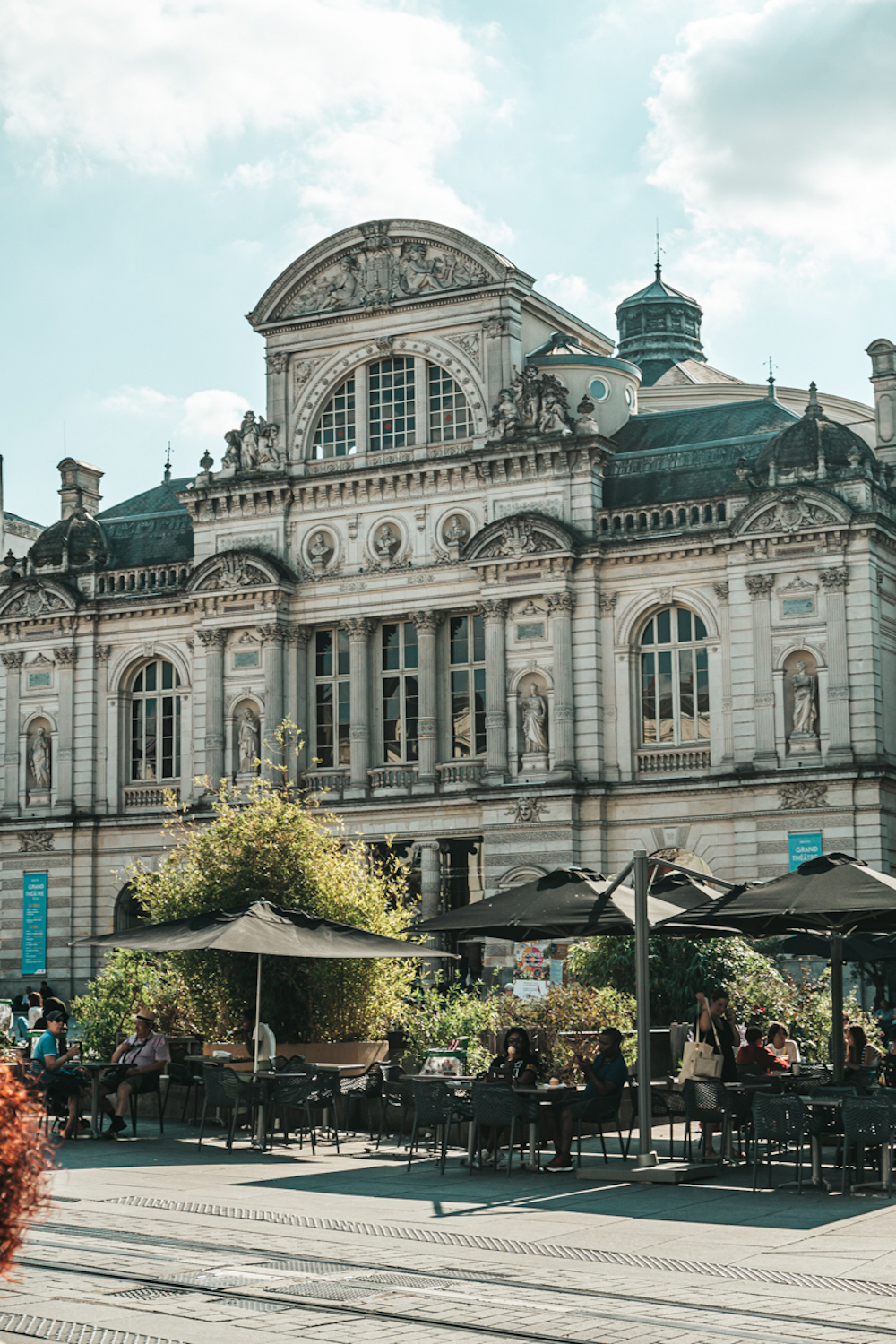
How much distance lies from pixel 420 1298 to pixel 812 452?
32.6 metres

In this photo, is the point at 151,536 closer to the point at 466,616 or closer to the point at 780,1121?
the point at 466,616

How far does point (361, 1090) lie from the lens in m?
22.4

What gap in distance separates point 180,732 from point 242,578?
16.3ft

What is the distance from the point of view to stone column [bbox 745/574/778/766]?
41062 millimetres

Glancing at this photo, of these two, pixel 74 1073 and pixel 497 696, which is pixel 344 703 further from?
pixel 74 1073

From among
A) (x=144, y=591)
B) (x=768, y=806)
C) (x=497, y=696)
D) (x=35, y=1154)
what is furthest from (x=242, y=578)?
(x=35, y=1154)

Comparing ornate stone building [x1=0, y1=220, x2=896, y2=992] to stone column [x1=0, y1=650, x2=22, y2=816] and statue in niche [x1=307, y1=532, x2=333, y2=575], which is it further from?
statue in niche [x1=307, y1=532, x2=333, y2=575]

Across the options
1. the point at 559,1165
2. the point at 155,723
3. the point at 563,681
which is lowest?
the point at 559,1165

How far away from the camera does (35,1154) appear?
7.42m

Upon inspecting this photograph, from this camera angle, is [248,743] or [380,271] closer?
[380,271]

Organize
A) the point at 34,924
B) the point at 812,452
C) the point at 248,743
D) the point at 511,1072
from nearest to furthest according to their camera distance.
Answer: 1. the point at 511,1072
2. the point at 812,452
3. the point at 248,743
4. the point at 34,924

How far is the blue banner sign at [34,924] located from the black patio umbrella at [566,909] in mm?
28118

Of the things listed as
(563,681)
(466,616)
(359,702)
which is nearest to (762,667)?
(563,681)

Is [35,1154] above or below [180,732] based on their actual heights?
below
